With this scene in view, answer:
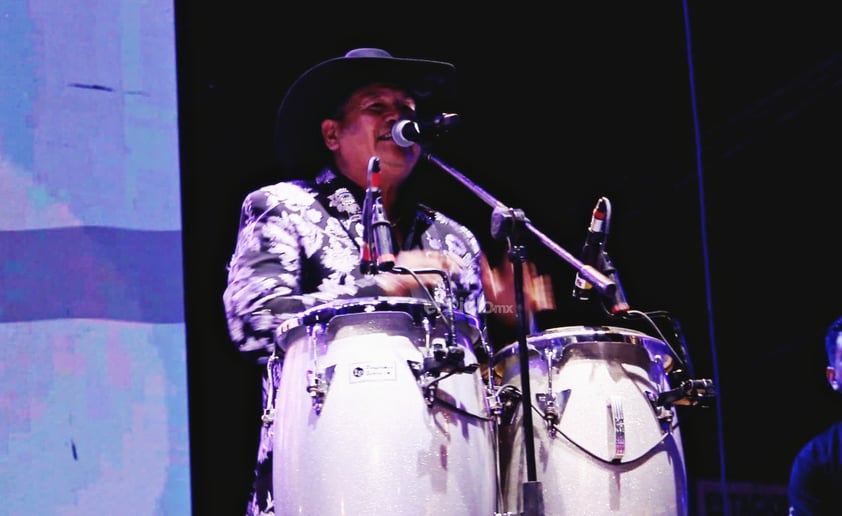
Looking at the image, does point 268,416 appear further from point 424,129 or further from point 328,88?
point 328,88

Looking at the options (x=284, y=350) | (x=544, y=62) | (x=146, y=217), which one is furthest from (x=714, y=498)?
(x=146, y=217)

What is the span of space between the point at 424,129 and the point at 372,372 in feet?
1.92

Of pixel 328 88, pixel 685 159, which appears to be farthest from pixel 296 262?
pixel 685 159

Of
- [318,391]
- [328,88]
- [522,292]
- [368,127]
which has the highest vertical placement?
[328,88]

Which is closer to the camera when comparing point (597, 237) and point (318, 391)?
point (318, 391)

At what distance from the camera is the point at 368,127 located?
288 centimetres

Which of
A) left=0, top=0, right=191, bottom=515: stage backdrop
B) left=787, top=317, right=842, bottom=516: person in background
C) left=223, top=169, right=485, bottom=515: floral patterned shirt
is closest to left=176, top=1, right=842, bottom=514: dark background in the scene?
left=787, top=317, right=842, bottom=516: person in background

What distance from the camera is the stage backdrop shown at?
2223 millimetres

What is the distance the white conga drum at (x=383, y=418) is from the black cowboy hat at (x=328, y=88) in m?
0.95

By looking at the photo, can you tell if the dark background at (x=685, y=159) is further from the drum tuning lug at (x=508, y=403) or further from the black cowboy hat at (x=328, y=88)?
the drum tuning lug at (x=508, y=403)

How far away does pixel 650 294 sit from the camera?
3.96m

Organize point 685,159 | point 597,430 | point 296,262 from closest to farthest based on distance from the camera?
point 597,430 < point 296,262 < point 685,159

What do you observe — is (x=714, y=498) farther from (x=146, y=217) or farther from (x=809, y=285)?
(x=146, y=217)

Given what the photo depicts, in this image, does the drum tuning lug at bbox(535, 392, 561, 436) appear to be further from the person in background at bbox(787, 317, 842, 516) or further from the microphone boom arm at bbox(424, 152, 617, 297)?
the person in background at bbox(787, 317, 842, 516)
